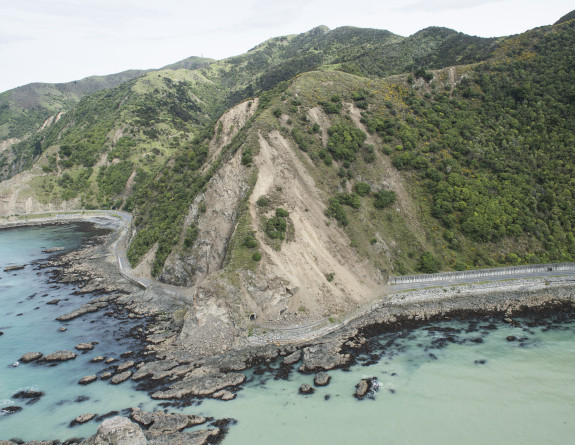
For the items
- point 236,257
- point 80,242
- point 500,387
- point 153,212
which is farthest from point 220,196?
point 80,242

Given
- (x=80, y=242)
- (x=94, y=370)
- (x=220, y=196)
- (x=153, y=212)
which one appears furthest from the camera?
(x=80, y=242)

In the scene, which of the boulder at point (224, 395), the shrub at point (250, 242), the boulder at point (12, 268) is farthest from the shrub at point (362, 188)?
the boulder at point (12, 268)

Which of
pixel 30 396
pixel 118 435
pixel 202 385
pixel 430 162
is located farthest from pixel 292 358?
pixel 430 162

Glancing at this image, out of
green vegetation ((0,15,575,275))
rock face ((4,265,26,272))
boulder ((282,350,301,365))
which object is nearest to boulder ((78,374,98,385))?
green vegetation ((0,15,575,275))

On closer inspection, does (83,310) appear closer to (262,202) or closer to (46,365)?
(46,365)

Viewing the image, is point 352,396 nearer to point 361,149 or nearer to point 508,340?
point 508,340

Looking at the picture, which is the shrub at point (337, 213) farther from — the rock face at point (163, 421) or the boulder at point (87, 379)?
the boulder at point (87, 379)
